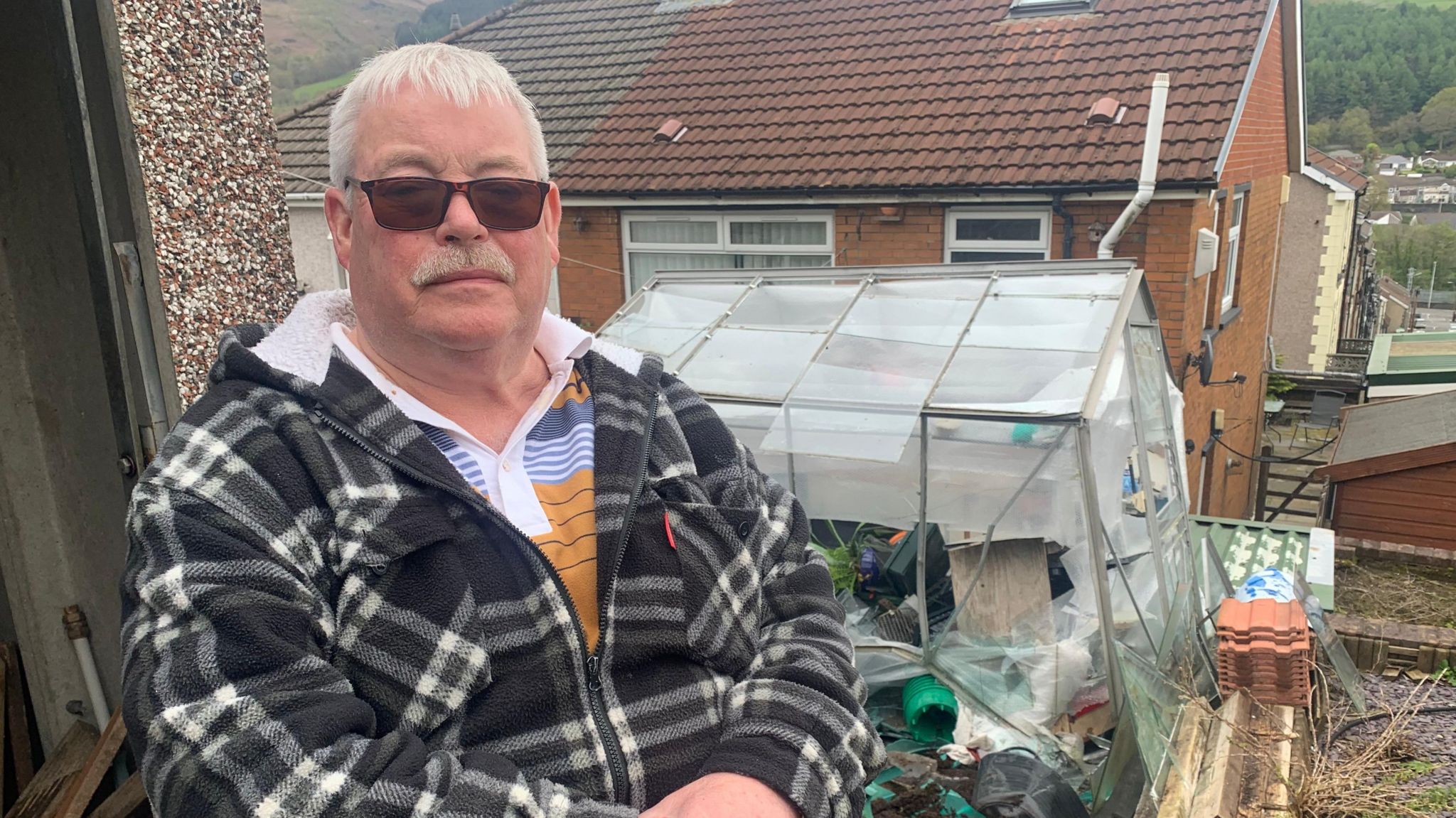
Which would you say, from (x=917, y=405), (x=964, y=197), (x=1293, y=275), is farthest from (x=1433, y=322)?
(x=917, y=405)

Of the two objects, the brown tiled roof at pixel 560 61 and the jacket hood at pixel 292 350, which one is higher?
the brown tiled roof at pixel 560 61

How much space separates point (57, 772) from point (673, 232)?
345 inches

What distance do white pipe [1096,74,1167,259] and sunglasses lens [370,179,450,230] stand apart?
7416 millimetres

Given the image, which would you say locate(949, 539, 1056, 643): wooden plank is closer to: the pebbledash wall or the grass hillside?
the pebbledash wall

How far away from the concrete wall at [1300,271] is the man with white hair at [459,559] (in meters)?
20.8

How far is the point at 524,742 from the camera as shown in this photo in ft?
4.07

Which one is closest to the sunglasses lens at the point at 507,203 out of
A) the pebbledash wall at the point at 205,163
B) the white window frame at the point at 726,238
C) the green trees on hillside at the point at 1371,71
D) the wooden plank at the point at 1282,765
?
the pebbledash wall at the point at 205,163

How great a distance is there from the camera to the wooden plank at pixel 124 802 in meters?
2.02

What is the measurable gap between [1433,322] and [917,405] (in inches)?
3144

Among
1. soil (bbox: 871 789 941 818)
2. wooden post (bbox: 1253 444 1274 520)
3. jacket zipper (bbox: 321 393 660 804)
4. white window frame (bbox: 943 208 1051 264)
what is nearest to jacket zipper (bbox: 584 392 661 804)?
jacket zipper (bbox: 321 393 660 804)

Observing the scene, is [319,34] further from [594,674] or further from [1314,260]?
[594,674]

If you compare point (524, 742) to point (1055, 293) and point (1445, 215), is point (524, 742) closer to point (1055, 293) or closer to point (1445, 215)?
point (1055, 293)

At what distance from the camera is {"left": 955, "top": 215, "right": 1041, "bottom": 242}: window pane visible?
8938mm

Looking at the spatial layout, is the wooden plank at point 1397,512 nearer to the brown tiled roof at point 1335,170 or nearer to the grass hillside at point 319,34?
the brown tiled roof at point 1335,170
